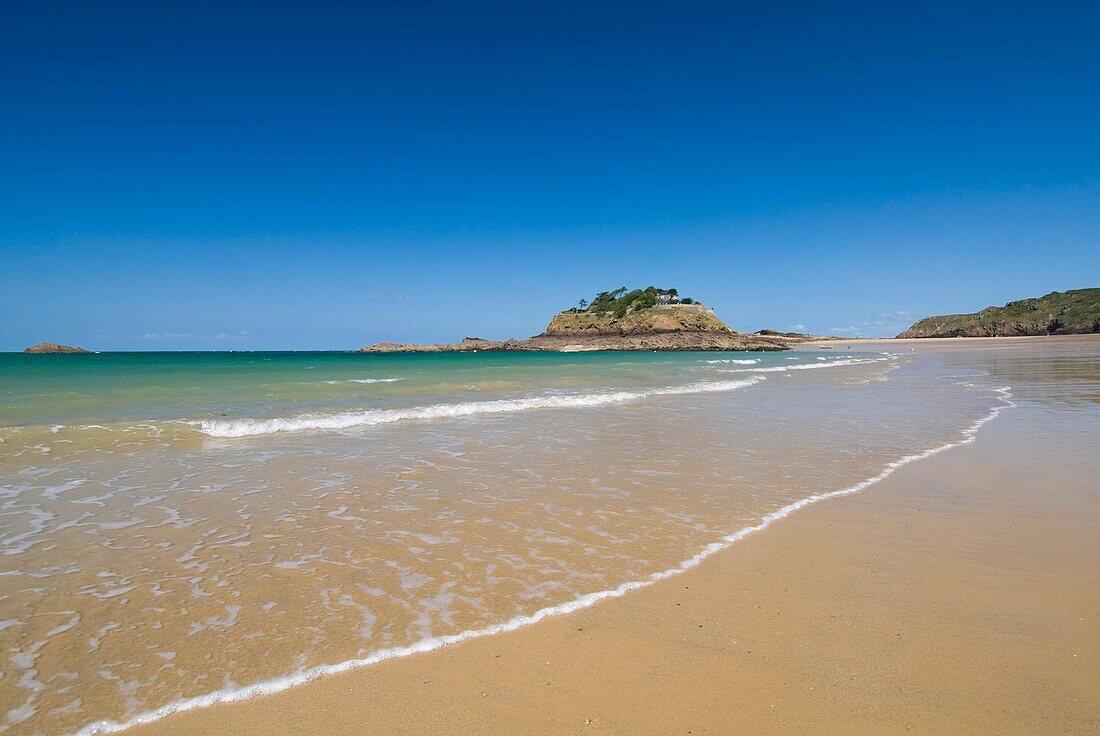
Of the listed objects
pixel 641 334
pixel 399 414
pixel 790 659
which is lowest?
pixel 790 659

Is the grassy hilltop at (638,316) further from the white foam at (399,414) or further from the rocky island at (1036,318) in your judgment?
the white foam at (399,414)

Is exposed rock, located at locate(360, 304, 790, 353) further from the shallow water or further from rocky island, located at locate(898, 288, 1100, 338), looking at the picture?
the shallow water

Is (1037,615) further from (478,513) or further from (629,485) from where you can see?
(478,513)

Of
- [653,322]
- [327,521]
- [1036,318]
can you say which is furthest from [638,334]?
[327,521]

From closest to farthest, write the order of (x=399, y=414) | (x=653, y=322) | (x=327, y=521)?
(x=327, y=521) < (x=399, y=414) < (x=653, y=322)

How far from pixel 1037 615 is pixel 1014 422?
1010 centimetres

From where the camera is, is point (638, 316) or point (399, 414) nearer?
point (399, 414)

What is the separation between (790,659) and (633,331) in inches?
4064

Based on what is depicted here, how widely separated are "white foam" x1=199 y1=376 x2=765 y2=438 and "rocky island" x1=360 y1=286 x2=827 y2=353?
80.1 m

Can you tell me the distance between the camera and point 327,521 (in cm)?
558

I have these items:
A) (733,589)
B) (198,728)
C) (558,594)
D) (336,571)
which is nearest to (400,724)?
(198,728)

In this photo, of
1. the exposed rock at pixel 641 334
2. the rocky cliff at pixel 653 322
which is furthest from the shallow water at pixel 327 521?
the rocky cliff at pixel 653 322

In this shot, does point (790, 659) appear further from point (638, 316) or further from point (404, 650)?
point (638, 316)

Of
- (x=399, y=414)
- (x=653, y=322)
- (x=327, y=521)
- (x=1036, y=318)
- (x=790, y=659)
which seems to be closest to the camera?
(x=790, y=659)
